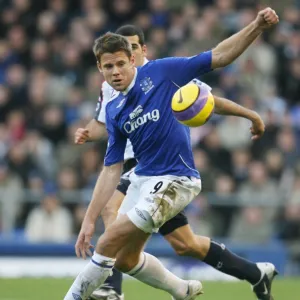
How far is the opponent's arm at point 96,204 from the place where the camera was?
787cm

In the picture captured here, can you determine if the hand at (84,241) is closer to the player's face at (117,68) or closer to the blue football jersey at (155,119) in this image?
the blue football jersey at (155,119)

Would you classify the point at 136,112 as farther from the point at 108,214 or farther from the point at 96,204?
the point at 108,214

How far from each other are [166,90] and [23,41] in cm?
1096

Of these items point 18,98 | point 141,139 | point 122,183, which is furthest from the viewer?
point 18,98

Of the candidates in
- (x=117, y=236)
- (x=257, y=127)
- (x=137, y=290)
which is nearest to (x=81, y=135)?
(x=117, y=236)

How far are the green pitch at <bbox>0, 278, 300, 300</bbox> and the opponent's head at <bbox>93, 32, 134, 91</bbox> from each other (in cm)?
322

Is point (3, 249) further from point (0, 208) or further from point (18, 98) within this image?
point (18, 98)

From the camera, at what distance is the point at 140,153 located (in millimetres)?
7977

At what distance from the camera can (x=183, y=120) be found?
24.3 ft

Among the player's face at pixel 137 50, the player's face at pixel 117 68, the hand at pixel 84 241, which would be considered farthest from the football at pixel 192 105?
the player's face at pixel 137 50

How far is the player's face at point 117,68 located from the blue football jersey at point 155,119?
96 millimetres

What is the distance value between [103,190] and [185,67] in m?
1.17

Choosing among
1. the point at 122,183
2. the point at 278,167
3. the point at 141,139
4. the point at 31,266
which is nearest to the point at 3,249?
the point at 31,266

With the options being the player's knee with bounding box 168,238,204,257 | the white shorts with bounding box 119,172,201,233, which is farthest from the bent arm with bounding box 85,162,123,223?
the player's knee with bounding box 168,238,204,257
